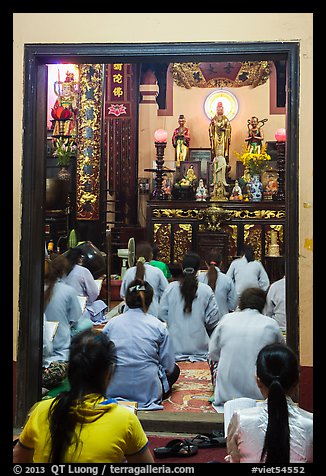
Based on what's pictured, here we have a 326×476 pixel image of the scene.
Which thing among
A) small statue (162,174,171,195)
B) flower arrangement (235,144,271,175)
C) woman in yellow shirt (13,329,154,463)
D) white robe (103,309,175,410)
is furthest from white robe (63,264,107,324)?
flower arrangement (235,144,271,175)

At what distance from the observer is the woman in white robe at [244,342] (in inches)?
175

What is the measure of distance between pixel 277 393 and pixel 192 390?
306 cm

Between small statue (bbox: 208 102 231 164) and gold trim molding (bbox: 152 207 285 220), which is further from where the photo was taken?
small statue (bbox: 208 102 231 164)

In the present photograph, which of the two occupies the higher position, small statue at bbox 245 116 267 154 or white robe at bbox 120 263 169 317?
small statue at bbox 245 116 267 154

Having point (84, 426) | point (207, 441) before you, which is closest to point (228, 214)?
point (207, 441)

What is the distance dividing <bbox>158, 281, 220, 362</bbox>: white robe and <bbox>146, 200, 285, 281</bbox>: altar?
4.77 metres

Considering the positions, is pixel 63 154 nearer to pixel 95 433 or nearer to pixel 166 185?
pixel 166 185

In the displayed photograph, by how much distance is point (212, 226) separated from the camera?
36.9ft

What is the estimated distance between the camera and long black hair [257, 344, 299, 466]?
247 cm

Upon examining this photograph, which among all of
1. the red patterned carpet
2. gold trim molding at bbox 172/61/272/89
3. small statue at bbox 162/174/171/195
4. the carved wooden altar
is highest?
gold trim molding at bbox 172/61/272/89

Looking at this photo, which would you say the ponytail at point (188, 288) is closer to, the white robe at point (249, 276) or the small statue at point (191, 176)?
the white robe at point (249, 276)

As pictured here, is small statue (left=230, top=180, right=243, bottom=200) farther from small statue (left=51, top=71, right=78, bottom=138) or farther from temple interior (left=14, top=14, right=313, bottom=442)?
small statue (left=51, top=71, right=78, bottom=138)

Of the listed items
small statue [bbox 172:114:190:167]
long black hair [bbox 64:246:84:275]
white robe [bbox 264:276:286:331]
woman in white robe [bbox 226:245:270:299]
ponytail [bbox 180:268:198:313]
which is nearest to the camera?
ponytail [bbox 180:268:198:313]

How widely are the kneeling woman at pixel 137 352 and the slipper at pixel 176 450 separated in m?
0.85
